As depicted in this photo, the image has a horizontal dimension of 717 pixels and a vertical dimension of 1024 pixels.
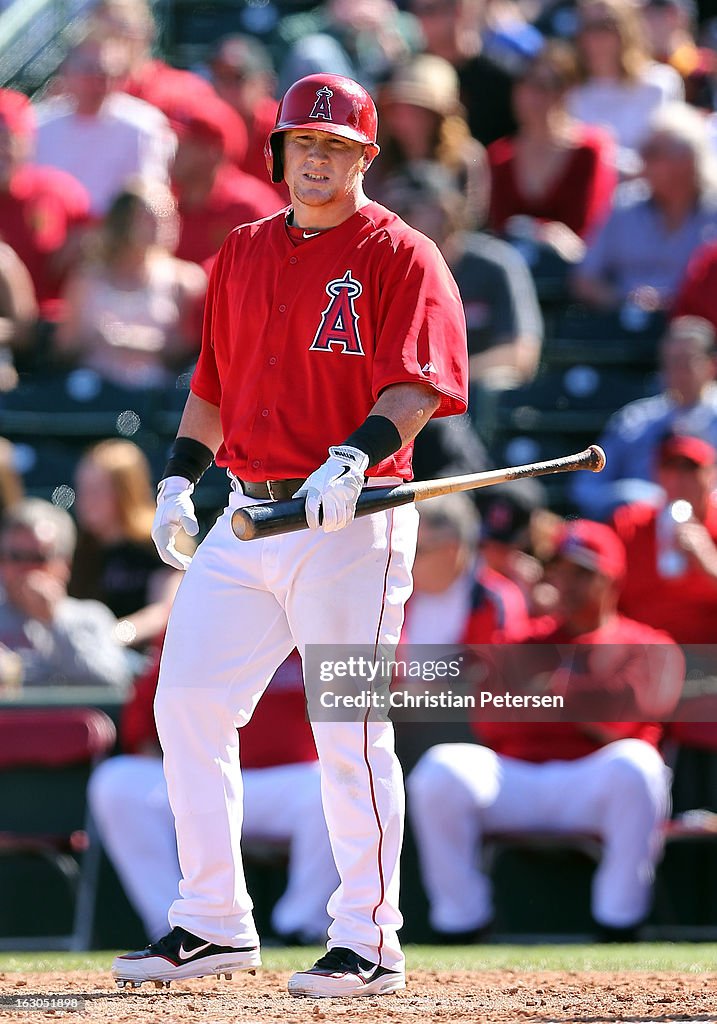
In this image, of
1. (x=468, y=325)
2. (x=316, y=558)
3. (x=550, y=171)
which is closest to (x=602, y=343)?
(x=468, y=325)

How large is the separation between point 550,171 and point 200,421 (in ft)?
17.4

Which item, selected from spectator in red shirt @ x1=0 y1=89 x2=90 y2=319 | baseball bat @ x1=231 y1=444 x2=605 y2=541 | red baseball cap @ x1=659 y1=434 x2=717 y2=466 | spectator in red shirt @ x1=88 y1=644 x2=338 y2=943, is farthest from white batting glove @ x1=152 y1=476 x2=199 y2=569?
spectator in red shirt @ x1=0 y1=89 x2=90 y2=319

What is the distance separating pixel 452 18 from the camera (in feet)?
33.2

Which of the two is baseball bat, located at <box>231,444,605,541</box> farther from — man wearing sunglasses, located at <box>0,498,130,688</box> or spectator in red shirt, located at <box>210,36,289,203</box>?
spectator in red shirt, located at <box>210,36,289,203</box>

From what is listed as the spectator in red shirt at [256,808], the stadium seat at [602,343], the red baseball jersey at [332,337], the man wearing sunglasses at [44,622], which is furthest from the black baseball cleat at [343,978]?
the stadium seat at [602,343]

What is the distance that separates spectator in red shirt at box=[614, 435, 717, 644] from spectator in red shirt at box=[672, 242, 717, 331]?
49.8 inches

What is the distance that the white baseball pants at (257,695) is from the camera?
4.03m

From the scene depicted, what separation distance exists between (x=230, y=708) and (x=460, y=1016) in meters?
0.85

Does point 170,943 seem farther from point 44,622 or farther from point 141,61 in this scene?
point 141,61

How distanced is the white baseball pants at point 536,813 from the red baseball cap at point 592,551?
0.63 metres

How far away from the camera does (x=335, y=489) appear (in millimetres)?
3758

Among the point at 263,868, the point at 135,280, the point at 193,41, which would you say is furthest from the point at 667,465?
the point at 193,41

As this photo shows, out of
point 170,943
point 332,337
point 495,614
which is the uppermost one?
point 332,337

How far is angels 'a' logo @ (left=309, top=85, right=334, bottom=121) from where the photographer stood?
403cm
